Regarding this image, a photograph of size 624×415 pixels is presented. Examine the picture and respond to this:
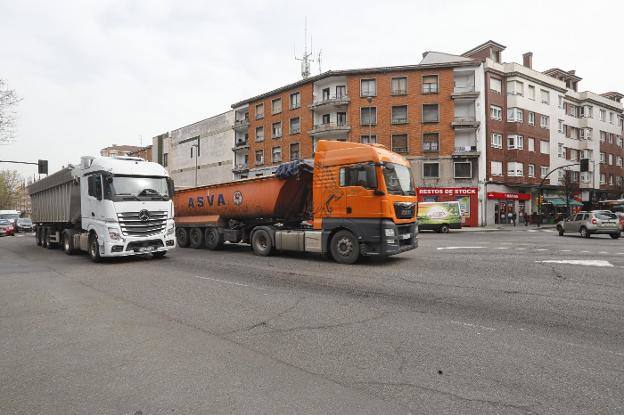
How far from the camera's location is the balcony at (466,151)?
1405 inches

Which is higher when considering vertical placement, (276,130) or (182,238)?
(276,130)

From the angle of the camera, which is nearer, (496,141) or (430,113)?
(430,113)

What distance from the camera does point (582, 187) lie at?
156 ft

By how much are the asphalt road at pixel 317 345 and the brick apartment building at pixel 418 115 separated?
97.3ft

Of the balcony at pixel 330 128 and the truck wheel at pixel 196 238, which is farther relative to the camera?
the balcony at pixel 330 128

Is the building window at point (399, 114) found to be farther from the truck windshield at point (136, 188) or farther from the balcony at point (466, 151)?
the truck windshield at point (136, 188)

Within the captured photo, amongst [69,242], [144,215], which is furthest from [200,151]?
[144,215]

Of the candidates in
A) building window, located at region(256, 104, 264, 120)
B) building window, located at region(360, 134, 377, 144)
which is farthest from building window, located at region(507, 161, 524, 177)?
building window, located at region(256, 104, 264, 120)

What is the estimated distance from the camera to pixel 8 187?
72.2 metres

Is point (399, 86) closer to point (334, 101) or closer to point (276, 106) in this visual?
point (334, 101)

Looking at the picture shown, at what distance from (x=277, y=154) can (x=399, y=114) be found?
1461 cm

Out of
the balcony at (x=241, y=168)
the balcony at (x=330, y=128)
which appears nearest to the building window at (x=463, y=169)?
the balcony at (x=330, y=128)

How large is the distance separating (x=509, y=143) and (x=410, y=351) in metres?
41.2

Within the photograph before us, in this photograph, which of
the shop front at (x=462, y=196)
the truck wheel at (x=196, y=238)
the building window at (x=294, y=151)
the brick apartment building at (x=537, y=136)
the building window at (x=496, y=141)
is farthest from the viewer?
the building window at (x=294, y=151)
